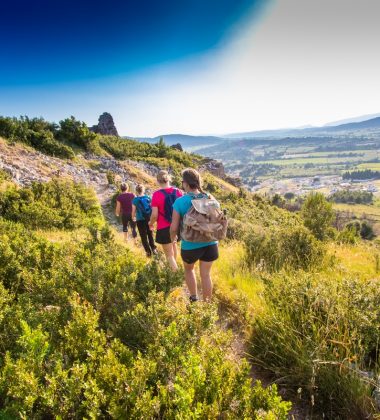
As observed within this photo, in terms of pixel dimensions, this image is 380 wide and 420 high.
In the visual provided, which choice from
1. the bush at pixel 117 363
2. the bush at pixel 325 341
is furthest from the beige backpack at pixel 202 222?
the bush at pixel 325 341

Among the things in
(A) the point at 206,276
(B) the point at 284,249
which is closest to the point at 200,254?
(A) the point at 206,276

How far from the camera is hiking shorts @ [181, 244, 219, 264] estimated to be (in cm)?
378

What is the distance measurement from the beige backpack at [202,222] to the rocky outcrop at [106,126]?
63.6m

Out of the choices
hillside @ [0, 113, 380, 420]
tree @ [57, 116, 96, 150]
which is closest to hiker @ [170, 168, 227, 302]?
hillside @ [0, 113, 380, 420]

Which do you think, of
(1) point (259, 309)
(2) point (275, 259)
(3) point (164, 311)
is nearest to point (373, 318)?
(1) point (259, 309)

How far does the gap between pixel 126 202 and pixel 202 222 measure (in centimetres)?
545

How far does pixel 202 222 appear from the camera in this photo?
11.8 feet

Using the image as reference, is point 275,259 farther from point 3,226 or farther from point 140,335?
point 3,226

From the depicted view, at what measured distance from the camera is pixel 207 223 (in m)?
3.62

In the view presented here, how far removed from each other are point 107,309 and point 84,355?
3.29 ft

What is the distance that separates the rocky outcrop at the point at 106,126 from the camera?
6262cm

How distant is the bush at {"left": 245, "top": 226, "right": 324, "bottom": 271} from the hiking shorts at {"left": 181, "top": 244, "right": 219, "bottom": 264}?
1856mm

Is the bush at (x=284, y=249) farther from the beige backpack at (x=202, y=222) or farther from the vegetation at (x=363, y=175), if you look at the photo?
the vegetation at (x=363, y=175)

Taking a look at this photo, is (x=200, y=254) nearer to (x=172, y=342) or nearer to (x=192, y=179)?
(x=192, y=179)
